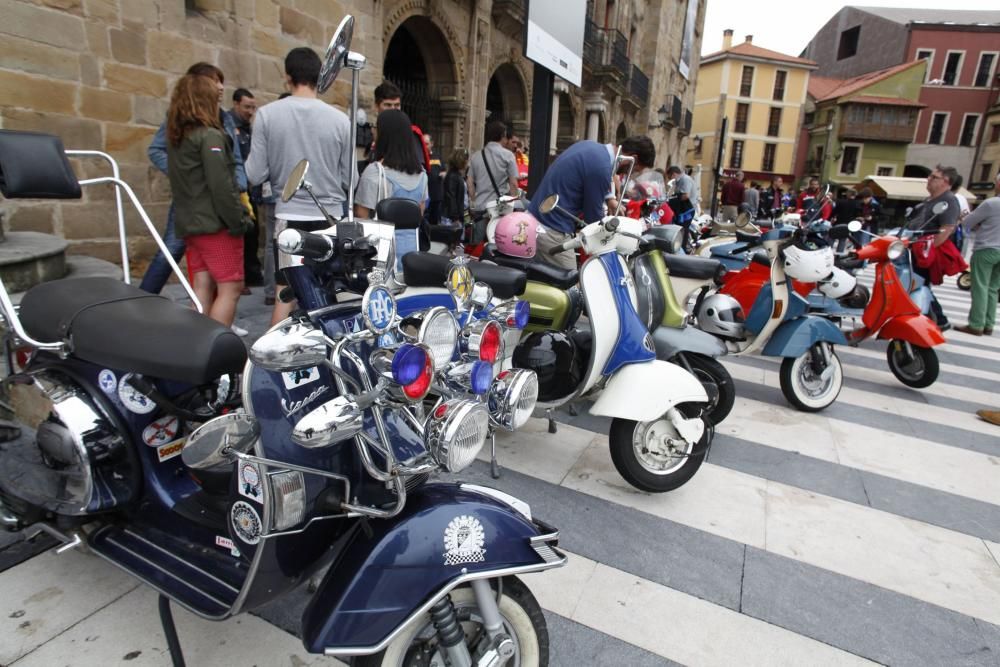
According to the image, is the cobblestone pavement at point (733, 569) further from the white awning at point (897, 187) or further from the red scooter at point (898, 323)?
the white awning at point (897, 187)

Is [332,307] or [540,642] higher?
[332,307]

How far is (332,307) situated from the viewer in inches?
62.4

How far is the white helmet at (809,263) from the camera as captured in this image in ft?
13.1

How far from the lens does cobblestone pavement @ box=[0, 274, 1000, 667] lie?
1.86 meters

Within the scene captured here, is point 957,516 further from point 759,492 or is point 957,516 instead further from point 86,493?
point 86,493

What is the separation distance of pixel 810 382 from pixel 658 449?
2099 mm

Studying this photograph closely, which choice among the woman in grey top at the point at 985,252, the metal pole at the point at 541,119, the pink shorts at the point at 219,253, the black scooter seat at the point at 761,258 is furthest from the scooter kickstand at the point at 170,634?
the woman in grey top at the point at 985,252

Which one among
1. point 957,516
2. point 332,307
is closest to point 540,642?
point 332,307

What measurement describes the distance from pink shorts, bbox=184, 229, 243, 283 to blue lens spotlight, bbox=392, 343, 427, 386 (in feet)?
9.24

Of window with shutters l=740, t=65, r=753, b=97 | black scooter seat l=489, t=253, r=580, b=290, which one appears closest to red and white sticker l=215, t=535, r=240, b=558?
black scooter seat l=489, t=253, r=580, b=290

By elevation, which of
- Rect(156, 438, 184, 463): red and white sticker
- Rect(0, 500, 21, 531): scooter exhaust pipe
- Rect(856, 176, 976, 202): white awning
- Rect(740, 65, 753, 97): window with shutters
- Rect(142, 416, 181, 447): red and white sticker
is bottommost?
Rect(0, 500, 21, 531): scooter exhaust pipe

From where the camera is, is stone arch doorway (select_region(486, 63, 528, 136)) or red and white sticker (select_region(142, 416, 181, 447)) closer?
red and white sticker (select_region(142, 416, 181, 447))

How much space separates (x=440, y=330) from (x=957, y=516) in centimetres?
301

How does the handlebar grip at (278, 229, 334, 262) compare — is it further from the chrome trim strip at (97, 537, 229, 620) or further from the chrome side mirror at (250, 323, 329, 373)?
the chrome trim strip at (97, 537, 229, 620)
